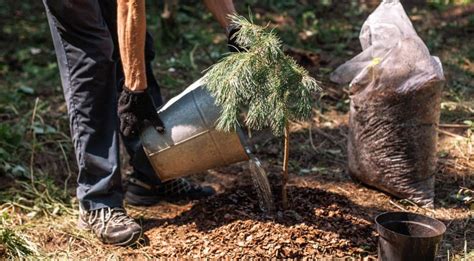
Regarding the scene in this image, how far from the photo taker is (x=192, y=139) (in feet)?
8.65

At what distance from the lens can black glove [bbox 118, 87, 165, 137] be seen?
2586 mm

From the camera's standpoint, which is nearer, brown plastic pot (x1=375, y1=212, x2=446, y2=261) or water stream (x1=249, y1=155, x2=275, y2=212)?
brown plastic pot (x1=375, y1=212, x2=446, y2=261)

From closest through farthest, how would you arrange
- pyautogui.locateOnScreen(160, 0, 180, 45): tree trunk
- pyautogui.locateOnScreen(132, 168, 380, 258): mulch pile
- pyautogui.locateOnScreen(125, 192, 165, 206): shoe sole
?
pyautogui.locateOnScreen(132, 168, 380, 258): mulch pile, pyautogui.locateOnScreen(125, 192, 165, 206): shoe sole, pyautogui.locateOnScreen(160, 0, 180, 45): tree trunk

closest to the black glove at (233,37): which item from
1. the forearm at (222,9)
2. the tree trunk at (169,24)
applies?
the forearm at (222,9)

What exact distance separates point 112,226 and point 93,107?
54 centimetres

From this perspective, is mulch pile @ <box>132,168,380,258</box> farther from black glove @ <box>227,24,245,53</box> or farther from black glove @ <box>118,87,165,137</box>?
black glove @ <box>227,24,245,53</box>

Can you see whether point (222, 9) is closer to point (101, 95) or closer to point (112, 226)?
point (101, 95)

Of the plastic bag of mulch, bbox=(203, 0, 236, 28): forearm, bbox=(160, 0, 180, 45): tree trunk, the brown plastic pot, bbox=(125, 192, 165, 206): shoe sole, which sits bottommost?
the brown plastic pot

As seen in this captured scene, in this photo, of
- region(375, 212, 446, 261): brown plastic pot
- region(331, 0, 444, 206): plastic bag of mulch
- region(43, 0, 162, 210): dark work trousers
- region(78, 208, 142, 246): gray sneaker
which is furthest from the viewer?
region(331, 0, 444, 206): plastic bag of mulch

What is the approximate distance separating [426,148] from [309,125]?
1128 mm

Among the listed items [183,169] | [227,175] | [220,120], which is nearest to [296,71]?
[220,120]

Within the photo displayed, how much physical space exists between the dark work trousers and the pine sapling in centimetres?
53

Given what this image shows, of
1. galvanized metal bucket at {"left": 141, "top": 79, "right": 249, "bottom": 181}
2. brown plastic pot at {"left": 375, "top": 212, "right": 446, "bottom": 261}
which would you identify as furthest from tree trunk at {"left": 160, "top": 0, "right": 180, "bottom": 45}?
brown plastic pot at {"left": 375, "top": 212, "right": 446, "bottom": 261}

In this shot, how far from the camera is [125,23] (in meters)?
2.48
